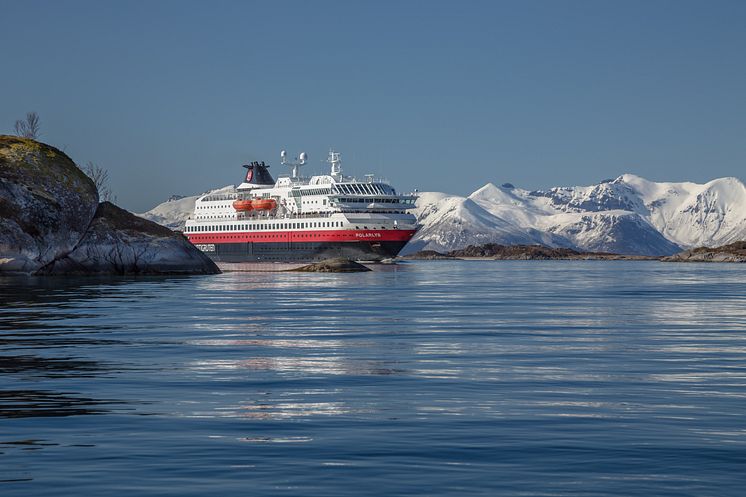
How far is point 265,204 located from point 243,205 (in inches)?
246

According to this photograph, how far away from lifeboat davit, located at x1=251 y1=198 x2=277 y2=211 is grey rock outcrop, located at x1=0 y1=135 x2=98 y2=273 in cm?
7674

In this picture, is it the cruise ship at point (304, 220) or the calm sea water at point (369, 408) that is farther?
the cruise ship at point (304, 220)

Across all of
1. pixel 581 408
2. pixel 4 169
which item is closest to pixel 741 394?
pixel 581 408

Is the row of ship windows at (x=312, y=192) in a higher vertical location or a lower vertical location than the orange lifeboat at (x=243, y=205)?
higher

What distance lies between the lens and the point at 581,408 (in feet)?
54.0

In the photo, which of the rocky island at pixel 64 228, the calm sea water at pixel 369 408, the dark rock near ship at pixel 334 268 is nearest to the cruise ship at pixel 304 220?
the dark rock near ship at pixel 334 268

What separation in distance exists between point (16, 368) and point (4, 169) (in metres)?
65.0

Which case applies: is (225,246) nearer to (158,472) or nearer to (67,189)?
(67,189)

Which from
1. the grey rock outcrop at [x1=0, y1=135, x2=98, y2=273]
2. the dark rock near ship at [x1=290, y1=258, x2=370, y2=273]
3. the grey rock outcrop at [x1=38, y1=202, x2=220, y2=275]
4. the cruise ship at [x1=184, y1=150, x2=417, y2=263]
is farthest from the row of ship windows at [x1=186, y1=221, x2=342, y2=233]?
the grey rock outcrop at [x1=0, y1=135, x2=98, y2=273]

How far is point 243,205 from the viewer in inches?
6727

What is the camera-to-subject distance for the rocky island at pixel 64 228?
258 ft

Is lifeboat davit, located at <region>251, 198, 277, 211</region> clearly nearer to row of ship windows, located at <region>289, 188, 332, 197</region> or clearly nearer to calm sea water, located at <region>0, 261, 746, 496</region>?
row of ship windows, located at <region>289, 188, 332, 197</region>

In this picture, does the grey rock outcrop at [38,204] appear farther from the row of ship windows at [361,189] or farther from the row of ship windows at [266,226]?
the row of ship windows at [361,189]

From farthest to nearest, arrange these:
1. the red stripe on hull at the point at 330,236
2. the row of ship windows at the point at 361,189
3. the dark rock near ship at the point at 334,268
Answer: the row of ship windows at the point at 361,189 → the red stripe on hull at the point at 330,236 → the dark rock near ship at the point at 334,268
